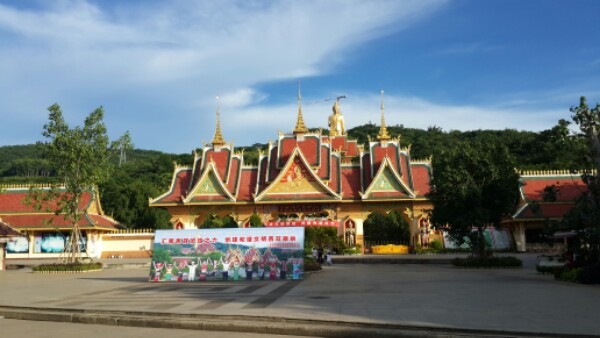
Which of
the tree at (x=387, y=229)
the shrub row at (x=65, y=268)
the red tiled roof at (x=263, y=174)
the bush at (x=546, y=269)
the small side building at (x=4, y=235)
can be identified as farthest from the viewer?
the tree at (x=387, y=229)

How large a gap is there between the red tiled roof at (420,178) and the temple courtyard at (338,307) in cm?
2302

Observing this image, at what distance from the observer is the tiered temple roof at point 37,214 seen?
40.7 m

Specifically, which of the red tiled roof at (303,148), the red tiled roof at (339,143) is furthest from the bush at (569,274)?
the red tiled roof at (339,143)

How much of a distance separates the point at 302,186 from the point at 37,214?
21.8m

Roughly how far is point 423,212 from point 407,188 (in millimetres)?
2236

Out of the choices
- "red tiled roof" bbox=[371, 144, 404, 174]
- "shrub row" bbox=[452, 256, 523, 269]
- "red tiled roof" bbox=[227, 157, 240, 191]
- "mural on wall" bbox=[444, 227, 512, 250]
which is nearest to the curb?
"shrub row" bbox=[452, 256, 523, 269]

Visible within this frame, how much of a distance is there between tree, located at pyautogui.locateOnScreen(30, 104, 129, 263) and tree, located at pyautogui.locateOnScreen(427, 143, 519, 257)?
18484 millimetres

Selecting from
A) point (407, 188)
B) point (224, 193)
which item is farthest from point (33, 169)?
point (407, 188)

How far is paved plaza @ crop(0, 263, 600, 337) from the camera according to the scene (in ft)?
29.8

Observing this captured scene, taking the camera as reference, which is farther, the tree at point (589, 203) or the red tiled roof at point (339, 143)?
the red tiled roof at point (339, 143)

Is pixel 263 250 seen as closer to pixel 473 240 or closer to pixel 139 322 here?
pixel 139 322

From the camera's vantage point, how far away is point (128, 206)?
5769cm

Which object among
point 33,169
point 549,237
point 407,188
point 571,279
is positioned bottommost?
point 571,279

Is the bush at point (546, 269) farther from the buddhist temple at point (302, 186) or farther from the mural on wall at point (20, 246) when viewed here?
the mural on wall at point (20, 246)
